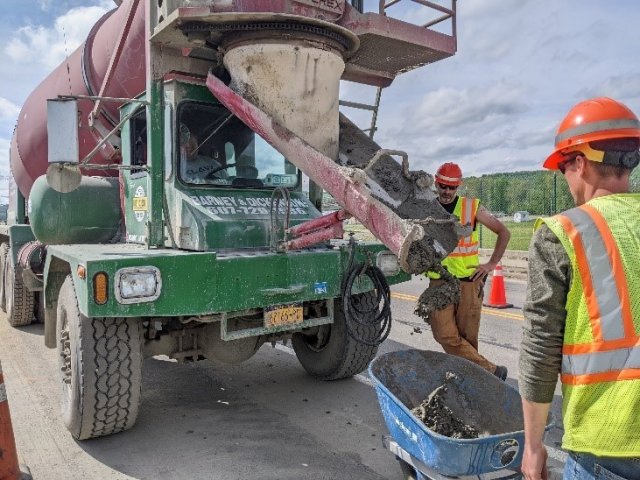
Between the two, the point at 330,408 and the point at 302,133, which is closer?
the point at 302,133

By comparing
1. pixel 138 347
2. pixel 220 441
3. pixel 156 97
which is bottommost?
pixel 220 441

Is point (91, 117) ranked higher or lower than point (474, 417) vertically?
higher

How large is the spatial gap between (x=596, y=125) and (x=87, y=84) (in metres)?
5.29

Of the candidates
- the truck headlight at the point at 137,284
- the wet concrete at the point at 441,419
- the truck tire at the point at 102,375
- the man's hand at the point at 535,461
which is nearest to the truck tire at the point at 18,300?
the truck tire at the point at 102,375

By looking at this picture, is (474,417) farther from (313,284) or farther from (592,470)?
(592,470)

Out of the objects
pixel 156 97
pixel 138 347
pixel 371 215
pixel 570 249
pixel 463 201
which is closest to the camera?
pixel 570 249

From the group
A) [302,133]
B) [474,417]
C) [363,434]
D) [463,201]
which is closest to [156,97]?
[302,133]

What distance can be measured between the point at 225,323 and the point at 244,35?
2110 millimetres

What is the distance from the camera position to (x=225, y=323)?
12.6 feet

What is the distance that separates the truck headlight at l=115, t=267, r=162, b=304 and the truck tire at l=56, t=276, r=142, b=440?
1.37 ft

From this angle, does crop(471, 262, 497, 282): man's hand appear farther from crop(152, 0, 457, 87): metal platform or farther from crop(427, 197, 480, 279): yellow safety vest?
crop(152, 0, 457, 87): metal platform

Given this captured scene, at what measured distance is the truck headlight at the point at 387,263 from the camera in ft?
14.8

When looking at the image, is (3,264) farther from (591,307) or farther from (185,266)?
(591,307)

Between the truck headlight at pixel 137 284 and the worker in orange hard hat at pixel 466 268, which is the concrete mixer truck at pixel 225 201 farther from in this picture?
the worker in orange hard hat at pixel 466 268
